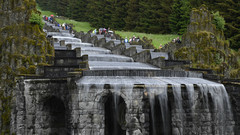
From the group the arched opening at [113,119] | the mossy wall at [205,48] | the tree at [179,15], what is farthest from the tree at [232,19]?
the arched opening at [113,119]

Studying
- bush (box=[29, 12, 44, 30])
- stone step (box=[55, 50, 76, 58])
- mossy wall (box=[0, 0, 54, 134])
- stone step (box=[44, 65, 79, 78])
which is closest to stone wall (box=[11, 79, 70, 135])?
stone step (box=[44, 65, 79, 78])

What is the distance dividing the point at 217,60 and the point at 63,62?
16603 millimetres

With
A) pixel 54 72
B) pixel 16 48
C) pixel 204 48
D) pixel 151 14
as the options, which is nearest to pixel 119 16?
pixel 151 14

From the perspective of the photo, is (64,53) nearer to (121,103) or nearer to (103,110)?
(121,103)

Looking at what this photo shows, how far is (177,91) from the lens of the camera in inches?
765

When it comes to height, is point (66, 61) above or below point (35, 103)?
above

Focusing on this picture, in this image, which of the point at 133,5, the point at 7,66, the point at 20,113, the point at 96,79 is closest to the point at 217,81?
the point at 96,79

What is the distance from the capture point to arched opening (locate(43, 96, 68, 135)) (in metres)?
21.8

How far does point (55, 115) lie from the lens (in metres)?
22.4

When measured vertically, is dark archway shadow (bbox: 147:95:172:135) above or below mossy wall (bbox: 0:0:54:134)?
below

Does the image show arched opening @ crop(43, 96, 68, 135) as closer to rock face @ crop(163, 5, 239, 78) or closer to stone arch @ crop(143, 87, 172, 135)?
stone arch @ crop(143, 87, 172, 135)

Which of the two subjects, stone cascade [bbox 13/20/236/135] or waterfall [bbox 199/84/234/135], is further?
waterfall [bbox 199/84/234/135]

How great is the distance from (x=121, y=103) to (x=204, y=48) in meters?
16.0

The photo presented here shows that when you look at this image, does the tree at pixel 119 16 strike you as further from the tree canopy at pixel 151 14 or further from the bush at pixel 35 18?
the bush at pixel 35 18
